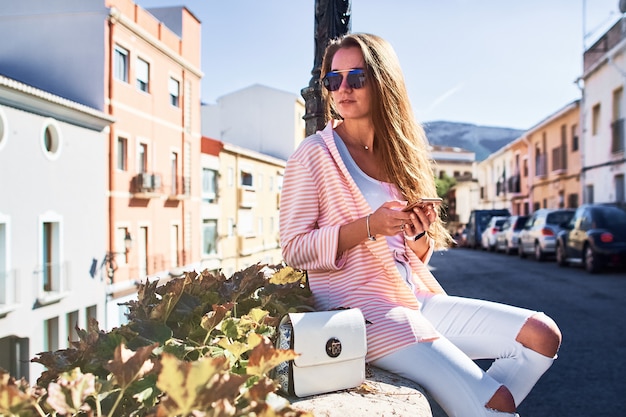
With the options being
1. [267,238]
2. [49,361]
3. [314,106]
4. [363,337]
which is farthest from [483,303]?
[267,238]

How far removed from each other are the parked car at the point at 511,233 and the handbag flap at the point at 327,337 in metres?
18.7

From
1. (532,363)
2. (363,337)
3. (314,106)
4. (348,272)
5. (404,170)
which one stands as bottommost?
(532,363)

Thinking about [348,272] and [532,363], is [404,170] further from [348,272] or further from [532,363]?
[532,363]

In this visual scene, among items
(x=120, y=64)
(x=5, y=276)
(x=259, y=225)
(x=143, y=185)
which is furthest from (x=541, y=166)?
(x=5, y=276)

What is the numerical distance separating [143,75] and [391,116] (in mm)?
22991

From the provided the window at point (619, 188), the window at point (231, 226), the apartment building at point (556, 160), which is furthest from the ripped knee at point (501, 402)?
the window at point (231, 226)

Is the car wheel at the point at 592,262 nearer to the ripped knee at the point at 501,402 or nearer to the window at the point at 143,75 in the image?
the ripped knee at the point at 501,402

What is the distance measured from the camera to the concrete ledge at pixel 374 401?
3.88 feet

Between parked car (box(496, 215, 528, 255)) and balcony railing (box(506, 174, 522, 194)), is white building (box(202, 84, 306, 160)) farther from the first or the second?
parked car (box(496, 215, 528, 255))

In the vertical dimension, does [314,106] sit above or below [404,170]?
above

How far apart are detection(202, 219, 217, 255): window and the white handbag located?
2821 cm

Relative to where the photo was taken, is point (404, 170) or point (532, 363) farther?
point (404, 170)

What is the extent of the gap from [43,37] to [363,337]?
73.8ft

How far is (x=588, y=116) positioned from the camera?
72.2ft
